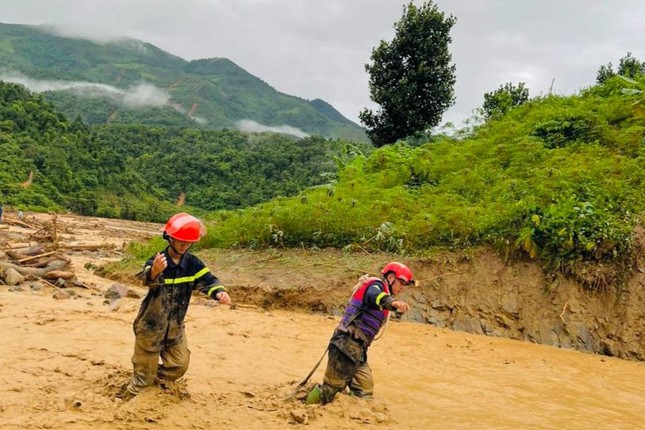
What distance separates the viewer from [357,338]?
5031mm

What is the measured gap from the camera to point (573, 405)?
618 cm

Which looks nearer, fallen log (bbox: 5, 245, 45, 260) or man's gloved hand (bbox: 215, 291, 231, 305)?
man's gloved hand (bbox: 215, 291, 231, 305)

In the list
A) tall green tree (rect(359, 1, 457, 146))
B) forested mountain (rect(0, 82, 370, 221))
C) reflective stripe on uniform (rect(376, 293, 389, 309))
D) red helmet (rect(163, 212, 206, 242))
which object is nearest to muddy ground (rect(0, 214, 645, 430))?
reflective stripe on uniform (rect(376, 293, 389, 309))

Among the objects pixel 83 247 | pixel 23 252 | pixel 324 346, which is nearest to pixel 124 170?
pixel 83 247

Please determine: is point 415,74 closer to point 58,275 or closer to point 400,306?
point 58,275

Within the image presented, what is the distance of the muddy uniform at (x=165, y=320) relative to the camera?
Answer: 180 inches

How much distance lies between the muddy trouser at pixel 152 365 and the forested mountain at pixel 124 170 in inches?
1594

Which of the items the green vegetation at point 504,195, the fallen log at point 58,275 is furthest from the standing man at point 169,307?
the fallen log at point 58,275

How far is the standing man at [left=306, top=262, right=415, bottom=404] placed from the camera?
4992 millimetres

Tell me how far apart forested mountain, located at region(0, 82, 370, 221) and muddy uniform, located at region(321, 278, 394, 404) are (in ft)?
133

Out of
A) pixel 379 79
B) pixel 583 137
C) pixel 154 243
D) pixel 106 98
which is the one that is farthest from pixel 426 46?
pixel 106 98

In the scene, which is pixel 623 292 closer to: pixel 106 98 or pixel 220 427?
pixel 220 427

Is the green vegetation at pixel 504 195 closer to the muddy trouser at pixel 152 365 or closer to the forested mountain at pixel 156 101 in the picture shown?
the muddy trouser at pixel 152 365

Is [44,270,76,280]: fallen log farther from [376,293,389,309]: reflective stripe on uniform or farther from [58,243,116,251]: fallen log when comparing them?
[376,293,389,309]: reflective stripe on uniform
